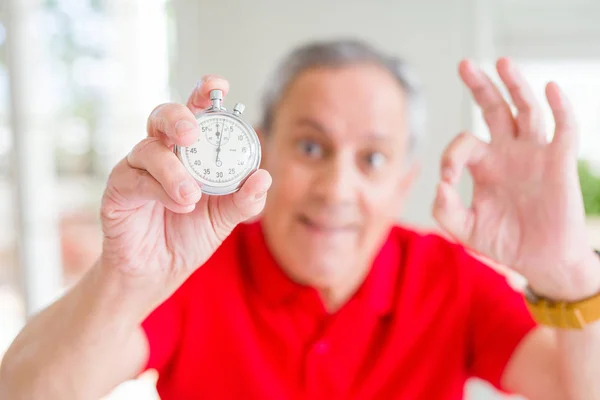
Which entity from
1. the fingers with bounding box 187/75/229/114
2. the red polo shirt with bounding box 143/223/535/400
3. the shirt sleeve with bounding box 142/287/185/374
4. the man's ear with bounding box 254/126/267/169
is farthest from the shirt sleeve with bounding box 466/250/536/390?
the fingers with bounding box 187/75/229/114

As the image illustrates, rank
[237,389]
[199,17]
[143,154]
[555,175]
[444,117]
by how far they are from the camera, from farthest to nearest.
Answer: [199,17] < [444,117] < [237,389] < [555,175] < [143,154]

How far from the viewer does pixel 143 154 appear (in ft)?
2.56

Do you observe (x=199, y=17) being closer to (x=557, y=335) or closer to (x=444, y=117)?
(x=444, y=117)

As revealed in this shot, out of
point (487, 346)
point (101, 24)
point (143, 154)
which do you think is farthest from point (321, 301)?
point (101, 24)

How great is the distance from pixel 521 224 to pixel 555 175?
0.41ft

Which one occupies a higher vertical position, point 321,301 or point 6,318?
point 321,301

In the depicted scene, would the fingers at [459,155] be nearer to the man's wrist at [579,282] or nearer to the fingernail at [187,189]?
the man's wrist at [579,282]

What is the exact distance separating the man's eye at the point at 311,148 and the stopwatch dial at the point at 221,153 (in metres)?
0.44

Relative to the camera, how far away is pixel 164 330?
117 centimetres

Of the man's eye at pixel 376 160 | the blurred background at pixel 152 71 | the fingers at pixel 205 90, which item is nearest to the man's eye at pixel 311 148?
the man's eye at pixel 376 160

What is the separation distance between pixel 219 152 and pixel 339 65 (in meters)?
0.55

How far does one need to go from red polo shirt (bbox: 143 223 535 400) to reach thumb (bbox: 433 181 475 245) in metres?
0.28

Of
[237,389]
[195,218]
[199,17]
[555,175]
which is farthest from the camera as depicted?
[199,17]

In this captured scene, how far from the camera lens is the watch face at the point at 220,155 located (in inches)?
31.4
